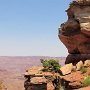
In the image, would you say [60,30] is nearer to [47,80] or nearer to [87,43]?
[87,43]

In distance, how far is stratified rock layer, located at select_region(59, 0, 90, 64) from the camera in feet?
125

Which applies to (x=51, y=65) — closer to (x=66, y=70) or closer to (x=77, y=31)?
(x=66, y=70)

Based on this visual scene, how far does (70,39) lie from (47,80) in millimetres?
6834

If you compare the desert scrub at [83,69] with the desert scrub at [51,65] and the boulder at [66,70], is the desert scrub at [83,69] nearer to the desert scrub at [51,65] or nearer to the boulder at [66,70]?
the boulder at [66,70]

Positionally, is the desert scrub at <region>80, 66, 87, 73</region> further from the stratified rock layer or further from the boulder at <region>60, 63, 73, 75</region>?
the stratified rock layer

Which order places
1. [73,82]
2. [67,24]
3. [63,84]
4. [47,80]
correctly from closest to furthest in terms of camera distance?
1. [73,82]
2. [63,84]
3. [47,80]
4. [67,24]

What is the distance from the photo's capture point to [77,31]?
39344 millimetres

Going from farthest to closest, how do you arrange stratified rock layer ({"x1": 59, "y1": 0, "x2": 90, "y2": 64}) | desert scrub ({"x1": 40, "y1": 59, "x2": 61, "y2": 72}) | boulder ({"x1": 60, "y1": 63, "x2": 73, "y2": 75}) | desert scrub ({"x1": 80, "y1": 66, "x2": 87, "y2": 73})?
desert scrub ({"x1": 40, "y1": 59, "x2": 61, "y2": 72})
stratified rock layer ({"x1": 59, "y1": 0, "x2": 90, "y2": 64})
boulder ({"x1": 60, "y1": 63, "x2": 73, "y2": 75})
desert scrub ({"x1": 80, "y1": 66, "x2": 87, "y2": 73})

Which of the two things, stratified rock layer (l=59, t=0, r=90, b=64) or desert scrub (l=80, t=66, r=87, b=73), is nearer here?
desert scrub (l=80, t=66, r=87, b=73)

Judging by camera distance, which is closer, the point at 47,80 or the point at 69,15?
the point at 47,80

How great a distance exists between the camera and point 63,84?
34344 millimetres

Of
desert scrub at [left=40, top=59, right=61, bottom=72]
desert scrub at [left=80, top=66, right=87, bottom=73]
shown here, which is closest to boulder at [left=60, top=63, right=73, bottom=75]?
desert scrub at [left=80, top=66, right=87, bottom=73]

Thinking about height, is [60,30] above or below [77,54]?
above

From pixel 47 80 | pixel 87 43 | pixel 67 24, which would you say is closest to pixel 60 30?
pixel 67 24
